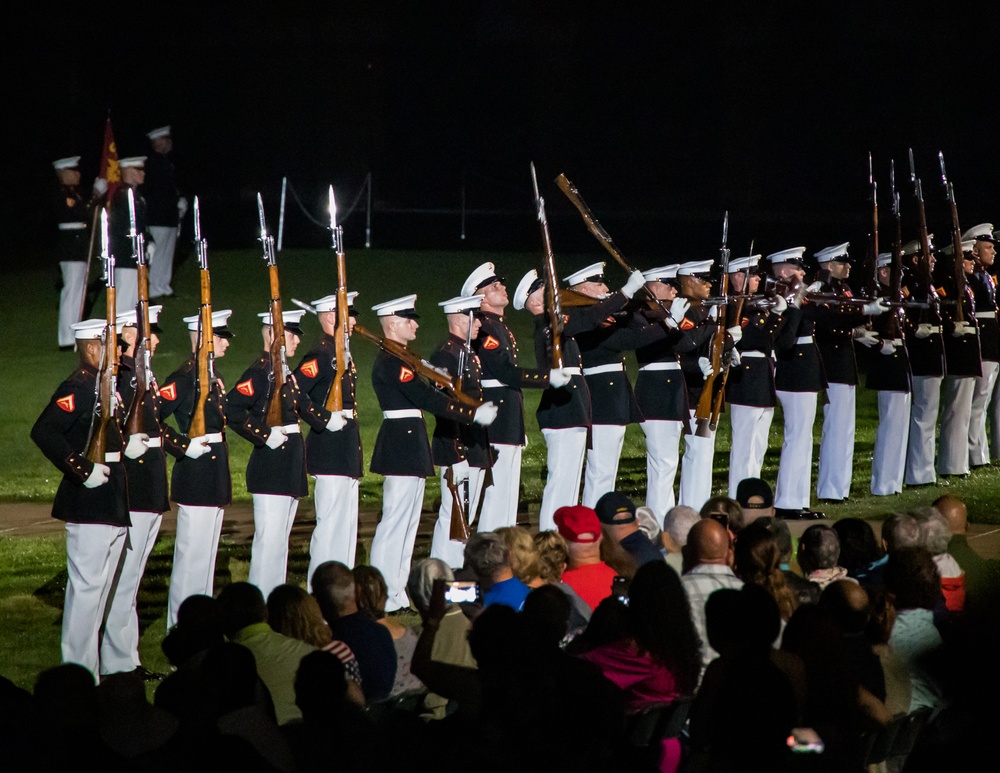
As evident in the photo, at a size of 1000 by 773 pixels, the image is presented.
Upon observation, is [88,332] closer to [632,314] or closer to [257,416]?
[257,416]

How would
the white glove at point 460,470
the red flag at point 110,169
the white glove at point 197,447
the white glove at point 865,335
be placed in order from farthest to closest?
the red flag at point 110,169
the white glove at point 865,335
the white glove at point 460,470
the white glove at point 197,447

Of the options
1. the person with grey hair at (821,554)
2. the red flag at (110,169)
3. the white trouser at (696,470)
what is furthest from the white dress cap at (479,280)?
the red flag at (110,169)

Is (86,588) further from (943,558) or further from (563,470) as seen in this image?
(943,558)

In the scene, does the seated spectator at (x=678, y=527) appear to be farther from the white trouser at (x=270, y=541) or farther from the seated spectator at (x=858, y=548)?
the white trouser at (x=270, y=541)

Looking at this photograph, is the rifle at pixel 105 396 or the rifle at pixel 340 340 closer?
the rifle at pixel 105 396

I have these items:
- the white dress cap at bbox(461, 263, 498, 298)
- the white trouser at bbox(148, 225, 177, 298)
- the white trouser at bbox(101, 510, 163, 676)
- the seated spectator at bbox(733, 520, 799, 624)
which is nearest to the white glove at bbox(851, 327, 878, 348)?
the white dress cap at bbox(461, 263, 498, 298)


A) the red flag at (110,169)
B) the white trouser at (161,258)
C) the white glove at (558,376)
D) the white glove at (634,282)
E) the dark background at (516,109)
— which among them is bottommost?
the white glove at (558,376)

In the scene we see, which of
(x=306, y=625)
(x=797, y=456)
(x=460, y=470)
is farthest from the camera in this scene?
(x=797, y=456)

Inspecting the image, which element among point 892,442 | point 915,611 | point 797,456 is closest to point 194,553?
point 915,611

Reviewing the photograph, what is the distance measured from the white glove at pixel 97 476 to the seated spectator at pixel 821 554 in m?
3.39

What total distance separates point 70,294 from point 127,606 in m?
9.09

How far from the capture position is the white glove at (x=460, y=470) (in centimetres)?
902

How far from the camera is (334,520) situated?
28.2 feet

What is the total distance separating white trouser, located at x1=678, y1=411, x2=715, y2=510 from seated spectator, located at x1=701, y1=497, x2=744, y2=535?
10.2 feet
